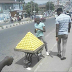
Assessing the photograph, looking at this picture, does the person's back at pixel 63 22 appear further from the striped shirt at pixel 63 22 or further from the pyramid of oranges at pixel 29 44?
the pyramid of oranges at pixel 29 44

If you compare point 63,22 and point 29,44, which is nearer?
point 29,44

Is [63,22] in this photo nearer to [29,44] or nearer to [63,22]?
[63,22]

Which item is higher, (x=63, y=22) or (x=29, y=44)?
(x=63, y=22)

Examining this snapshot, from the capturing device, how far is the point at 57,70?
14.4 feet

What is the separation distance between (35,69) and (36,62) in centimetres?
68

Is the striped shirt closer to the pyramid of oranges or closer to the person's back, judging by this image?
the person's back

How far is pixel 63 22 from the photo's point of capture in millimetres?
4887

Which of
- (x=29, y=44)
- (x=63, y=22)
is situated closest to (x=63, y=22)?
(x=63, y=22)

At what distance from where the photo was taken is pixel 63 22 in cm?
489

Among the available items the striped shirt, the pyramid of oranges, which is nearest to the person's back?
the striped shirt

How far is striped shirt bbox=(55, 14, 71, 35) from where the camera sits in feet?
15.9

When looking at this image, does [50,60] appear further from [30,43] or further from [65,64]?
[30,43]

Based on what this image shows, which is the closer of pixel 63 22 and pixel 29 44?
pixel 29 44

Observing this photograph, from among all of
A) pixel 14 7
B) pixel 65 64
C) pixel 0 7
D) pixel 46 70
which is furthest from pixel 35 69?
pixel 14 7
